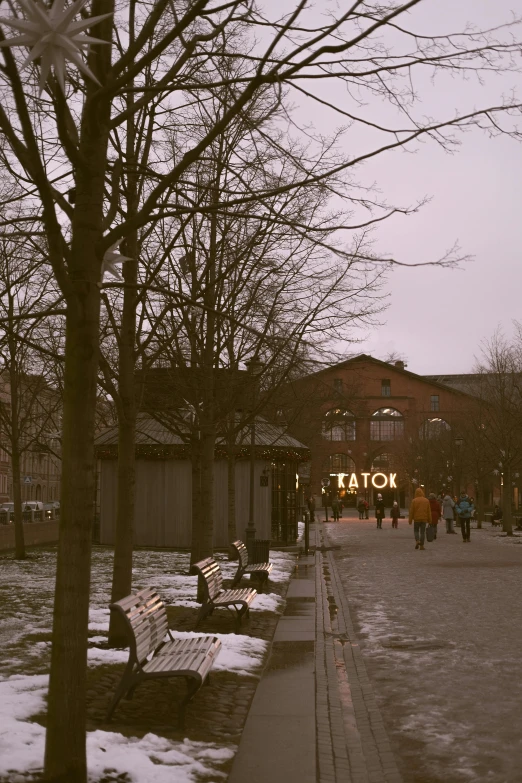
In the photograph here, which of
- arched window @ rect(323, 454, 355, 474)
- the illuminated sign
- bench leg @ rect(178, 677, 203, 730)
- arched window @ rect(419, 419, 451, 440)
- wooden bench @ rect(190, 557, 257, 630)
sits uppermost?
arched window @ rect(419, 419, 451, 440)

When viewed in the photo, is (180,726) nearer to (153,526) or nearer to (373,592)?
(373,592)

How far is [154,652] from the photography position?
27.8ft

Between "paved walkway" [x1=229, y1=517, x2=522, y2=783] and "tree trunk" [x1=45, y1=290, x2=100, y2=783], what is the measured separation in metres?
1.08

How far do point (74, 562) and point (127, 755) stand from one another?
1.56m

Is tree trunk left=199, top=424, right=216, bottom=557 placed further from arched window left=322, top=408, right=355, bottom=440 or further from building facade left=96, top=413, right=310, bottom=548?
building facade left=96, top=413, right=310, bottom=548

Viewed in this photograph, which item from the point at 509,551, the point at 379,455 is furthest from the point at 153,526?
the point at 379,455

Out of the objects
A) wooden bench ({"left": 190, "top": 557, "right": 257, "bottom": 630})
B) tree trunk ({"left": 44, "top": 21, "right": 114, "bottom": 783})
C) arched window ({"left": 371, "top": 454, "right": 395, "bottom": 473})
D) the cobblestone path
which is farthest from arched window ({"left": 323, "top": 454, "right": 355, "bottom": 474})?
tree trunk ({"left": 44, "top": 21, "right": 114, "bottom": 783})

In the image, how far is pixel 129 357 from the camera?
35.1ft

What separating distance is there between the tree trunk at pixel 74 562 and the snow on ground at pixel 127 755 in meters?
0.53

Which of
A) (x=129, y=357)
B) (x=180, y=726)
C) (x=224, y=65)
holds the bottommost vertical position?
(x=180, y=726)

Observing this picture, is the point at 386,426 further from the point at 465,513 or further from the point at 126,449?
the point at 126,449

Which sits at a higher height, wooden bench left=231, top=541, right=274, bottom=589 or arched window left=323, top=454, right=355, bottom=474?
arched window left=323, top=454, right=355, bottom=474

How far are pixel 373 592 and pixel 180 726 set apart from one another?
11146 mm

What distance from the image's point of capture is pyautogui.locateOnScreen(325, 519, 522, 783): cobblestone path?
6645 mm
